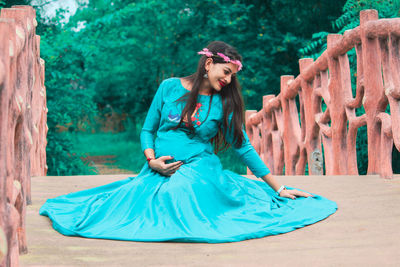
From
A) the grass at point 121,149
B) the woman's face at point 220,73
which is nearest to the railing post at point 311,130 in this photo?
the woman's face at point 220,73

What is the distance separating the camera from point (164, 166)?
300cm

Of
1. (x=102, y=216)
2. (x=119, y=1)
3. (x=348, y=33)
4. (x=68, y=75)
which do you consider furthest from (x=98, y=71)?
(x=102, y=216)

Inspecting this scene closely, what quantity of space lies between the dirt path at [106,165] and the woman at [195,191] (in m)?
8.21

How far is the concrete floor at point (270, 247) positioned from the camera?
6.89ft

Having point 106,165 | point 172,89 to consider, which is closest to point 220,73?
point 172,89

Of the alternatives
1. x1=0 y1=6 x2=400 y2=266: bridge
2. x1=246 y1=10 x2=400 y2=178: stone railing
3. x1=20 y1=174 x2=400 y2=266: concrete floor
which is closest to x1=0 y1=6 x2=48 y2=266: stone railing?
x1=0 y1=6 x2=400 y2=266: bridge

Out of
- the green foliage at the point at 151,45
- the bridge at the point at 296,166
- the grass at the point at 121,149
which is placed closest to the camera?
the bridge at the point at 296,166

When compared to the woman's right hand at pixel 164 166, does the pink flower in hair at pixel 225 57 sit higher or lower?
higher

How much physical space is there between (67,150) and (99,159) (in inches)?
191

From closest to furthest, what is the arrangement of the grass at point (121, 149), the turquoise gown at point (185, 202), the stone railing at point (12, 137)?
the stone railing at point (12, 137)
the turquoise gown at point (185, 202)
the grass at point (121, 149)

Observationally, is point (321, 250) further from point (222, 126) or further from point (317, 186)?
point (317, 186)

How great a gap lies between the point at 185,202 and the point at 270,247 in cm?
57

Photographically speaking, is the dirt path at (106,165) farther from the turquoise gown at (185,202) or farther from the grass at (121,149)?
the turquoise gown at (185,202)

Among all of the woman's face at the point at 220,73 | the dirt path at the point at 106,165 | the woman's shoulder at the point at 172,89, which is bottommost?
the dirt path at the point at 106,165
